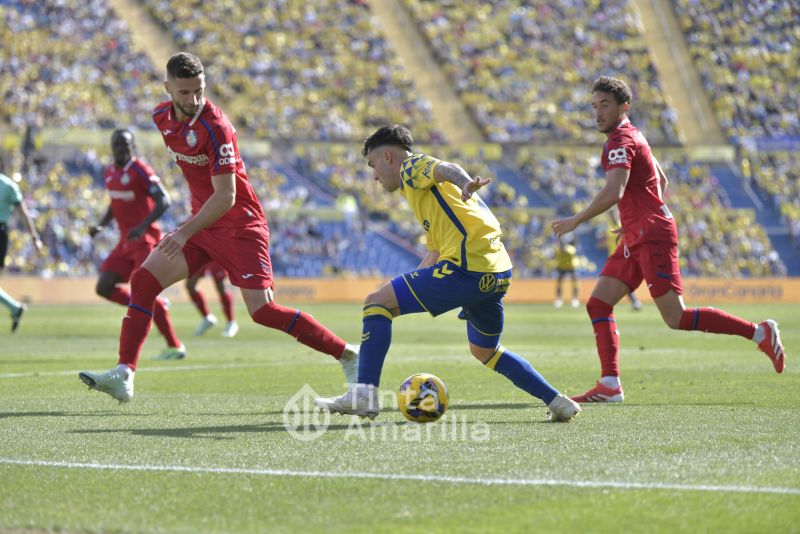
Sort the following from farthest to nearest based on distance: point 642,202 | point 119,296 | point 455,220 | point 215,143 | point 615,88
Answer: point 119,296 < point 642,202 < point 615,88 < point 215,143 < point 455,220

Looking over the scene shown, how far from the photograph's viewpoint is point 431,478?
5.71m

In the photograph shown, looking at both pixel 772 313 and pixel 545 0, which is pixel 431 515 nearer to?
pixel 772 313

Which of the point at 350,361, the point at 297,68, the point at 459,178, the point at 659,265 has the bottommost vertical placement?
the point at 350,361

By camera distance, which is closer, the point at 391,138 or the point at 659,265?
the point at 391,138

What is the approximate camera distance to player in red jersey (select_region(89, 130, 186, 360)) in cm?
1402

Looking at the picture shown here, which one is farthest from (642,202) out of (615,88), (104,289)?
(104,289)

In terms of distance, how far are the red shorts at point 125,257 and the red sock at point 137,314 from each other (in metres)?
5.72

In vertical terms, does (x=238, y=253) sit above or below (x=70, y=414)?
above

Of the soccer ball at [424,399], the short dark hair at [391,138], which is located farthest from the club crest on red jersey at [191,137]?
the soccer ball at [424,399]

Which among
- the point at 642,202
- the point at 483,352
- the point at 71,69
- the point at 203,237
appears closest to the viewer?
the point at 483,352

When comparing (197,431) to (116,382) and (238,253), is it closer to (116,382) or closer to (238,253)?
(116,382)

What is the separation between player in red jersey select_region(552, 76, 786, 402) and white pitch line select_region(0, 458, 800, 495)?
4.14m

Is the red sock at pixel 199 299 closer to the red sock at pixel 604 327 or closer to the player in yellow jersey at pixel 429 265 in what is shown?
the red sock at pixel 604 327

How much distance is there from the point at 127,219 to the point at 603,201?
731 cm
